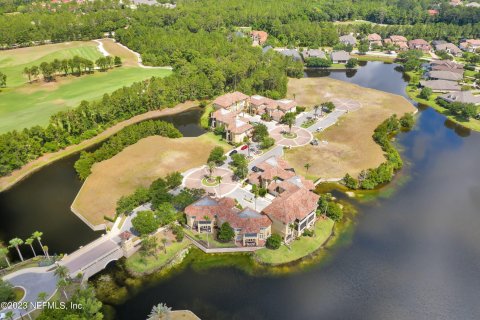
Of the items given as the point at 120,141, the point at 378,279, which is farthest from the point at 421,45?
the point at 378,279

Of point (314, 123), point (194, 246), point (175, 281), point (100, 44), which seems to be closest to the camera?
point (175, 281)

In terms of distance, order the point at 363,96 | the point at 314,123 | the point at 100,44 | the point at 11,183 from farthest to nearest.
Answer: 1. the point at 100,44
2. the point at 363,96
3. the point at 314,123
4. the point at 11,183

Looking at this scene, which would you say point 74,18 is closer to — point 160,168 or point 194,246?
point 160,168

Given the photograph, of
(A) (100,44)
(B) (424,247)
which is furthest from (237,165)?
(A) (100,44)

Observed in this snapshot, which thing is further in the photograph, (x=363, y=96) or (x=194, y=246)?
(x=363, y=96)

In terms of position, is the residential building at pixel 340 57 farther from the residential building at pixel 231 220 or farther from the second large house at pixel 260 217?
the residential building at pixel 231 220

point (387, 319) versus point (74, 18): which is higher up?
point (74, 18)

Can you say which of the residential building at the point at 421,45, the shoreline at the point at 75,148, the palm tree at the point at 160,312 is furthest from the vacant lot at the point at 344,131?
the residential building at the point at 421,45
